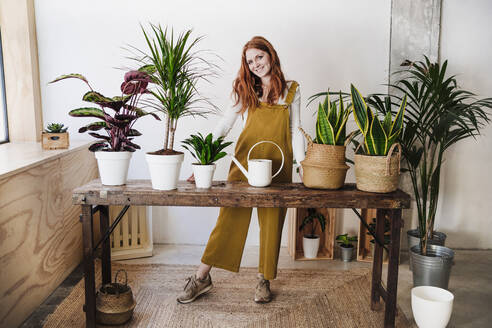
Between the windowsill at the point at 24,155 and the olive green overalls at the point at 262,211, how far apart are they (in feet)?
3.81

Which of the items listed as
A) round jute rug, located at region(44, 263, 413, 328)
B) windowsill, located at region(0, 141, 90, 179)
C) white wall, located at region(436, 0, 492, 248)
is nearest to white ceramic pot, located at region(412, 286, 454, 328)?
round jute rug, located at region(44, 263, 413, 328)

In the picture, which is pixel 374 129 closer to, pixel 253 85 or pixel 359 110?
pixel 359 110

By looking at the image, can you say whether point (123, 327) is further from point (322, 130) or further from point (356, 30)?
point (356, 30)

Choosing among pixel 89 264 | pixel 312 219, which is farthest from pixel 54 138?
pixel 312 219

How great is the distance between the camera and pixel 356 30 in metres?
3.62

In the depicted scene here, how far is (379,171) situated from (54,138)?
2.19 m

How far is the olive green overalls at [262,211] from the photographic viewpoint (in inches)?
104

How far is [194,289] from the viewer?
277 centimetres

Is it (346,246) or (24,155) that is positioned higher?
(24,155)

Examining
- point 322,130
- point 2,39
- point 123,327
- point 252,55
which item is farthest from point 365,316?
point 2,39

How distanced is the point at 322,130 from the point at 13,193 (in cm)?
169

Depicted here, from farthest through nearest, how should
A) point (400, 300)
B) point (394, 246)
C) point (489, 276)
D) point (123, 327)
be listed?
point (489, 276) → point (400, 300) → point (123, 327) → point (394, 246)

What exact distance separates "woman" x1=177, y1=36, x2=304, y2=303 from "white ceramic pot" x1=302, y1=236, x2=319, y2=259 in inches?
33.1

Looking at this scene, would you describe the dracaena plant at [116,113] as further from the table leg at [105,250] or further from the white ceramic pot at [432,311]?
the white ceramic pot at [432,311]
